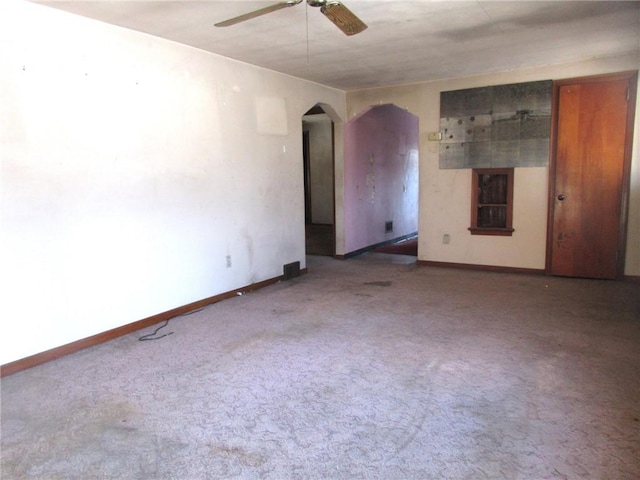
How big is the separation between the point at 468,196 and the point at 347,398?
13.4 feet

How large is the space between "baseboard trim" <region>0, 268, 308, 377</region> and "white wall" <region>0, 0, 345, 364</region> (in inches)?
1.9

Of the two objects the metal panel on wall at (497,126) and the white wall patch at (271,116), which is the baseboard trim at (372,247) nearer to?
the metal panel on wall at (497,126)

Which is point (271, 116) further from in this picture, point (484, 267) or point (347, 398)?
point (347, 398)

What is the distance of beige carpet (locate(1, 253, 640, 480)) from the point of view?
2.00m

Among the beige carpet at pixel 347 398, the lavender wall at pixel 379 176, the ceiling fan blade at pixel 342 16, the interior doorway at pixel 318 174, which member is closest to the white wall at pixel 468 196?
the lavender wall at pixel 379 176

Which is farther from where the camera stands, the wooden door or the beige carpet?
the wooden door

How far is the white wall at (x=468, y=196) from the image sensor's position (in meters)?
5.03

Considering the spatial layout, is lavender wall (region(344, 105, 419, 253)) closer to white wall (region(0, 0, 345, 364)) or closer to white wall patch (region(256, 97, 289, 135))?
white wall patch (region(256, 97, 289, 135))

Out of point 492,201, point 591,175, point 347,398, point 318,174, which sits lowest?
point 347,398

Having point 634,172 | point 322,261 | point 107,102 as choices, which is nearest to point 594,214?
point 634,172

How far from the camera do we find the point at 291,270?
5598 mm

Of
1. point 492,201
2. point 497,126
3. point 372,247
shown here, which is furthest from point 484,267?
point 372,247

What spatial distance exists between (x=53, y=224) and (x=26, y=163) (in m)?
0.45

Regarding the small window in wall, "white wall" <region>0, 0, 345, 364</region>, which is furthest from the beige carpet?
the small window in wall
